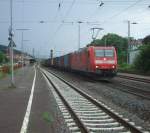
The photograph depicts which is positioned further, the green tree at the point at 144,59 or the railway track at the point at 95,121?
the green tree at the point at 144,59

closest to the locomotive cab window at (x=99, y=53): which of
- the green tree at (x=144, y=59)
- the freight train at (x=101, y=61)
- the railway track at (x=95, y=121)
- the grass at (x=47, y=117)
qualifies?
the freight train at (x=101, y=61)

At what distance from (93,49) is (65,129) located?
958 inches

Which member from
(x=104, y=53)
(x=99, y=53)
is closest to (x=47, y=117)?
(x=99, y=53)

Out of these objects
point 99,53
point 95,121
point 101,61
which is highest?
point 99,53

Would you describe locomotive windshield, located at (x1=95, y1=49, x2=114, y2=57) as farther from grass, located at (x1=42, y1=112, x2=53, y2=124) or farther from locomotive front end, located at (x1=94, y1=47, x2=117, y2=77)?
grass, located at (x1=42, y1=112, x2=53, y2=124)

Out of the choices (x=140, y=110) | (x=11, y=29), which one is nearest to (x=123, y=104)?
(x=140, y=110)

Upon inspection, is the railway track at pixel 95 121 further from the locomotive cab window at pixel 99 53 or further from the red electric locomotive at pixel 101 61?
the locomotive cab window at pixel 99 53

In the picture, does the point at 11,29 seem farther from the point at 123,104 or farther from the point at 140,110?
the point at 140,110

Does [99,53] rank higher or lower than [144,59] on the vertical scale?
higher

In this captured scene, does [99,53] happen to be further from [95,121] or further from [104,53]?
[95,121]

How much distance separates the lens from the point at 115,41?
5650 inches

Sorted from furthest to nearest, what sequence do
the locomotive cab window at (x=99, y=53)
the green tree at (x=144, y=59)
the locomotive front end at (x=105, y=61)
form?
1. the green tree at (x=144, y=59)
2. the locomotive cab window at (x=99, y=53)
3. the locomotive front end at (x=105, y=61)

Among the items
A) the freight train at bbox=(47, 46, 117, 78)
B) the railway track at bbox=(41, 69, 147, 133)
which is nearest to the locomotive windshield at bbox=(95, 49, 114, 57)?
the freight train at bbox=(47, 46, 117, 78)

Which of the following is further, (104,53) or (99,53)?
(104,53)
